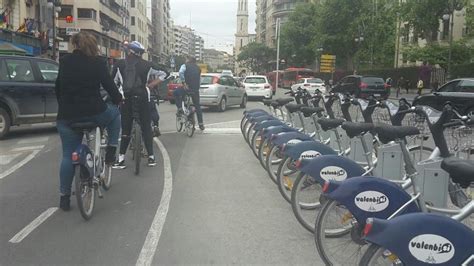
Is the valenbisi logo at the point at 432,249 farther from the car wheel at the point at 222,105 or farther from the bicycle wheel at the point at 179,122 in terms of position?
the car wheel at the point at 222,105

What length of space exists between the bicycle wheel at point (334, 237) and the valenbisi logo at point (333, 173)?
664 millimetres

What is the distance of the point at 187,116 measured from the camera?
1185cm

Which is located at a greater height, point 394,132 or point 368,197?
point 394,132

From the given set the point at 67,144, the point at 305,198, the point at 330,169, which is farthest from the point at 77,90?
the point at 330,169

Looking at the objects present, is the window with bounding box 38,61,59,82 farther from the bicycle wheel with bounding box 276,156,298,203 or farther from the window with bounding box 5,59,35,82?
the bicycle wheel with bounding box 276,156,298,203

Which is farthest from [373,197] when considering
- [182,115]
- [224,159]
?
[182,115]

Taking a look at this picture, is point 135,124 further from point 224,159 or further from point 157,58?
point 157,58

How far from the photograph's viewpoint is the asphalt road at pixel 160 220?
4336 millimetres

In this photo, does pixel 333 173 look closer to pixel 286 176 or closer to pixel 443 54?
pixel 286 176

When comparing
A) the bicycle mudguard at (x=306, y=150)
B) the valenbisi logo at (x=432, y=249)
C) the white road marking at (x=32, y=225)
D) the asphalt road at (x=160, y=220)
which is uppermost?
the bicycle mudguard at (x=306, y=150)

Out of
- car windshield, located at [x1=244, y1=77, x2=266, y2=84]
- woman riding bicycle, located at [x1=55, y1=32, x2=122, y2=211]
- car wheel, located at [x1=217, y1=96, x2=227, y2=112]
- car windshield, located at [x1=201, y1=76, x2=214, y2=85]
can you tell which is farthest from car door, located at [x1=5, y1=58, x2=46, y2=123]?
car windshield, located at [x1=244, y1=77, x2=266, y2=84]

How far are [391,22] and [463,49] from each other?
13.9 meters

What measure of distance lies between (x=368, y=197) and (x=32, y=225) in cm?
341

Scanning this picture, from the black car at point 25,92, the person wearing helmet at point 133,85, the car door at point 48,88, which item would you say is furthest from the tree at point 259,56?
the person wearing helmet at point 133,85
